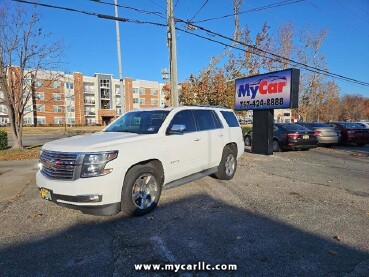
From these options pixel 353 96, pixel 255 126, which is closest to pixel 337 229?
pixel 255 126

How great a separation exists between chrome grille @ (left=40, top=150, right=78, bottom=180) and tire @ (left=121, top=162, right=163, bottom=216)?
2.74ft

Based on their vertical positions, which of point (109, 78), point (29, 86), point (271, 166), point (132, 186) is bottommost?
point (271, 166)

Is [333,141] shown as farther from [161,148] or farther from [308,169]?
[161,148]

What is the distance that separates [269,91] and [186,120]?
7139 mm

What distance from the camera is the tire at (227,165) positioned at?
719 cm

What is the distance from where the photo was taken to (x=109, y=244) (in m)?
3.85

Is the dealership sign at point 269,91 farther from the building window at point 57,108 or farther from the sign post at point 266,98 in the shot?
the building window at point 57,108

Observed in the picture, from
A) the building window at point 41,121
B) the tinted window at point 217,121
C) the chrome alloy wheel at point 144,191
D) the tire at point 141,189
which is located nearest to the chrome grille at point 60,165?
the tire at point 141,189

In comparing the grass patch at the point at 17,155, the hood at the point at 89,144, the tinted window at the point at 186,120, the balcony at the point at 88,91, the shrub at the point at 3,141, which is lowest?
the grass patch at the point at 17,155

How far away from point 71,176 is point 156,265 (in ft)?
6.19

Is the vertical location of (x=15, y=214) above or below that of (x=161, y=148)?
below

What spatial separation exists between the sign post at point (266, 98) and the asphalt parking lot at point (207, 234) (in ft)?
18.2

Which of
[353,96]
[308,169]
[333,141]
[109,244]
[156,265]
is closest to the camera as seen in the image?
[156,265]

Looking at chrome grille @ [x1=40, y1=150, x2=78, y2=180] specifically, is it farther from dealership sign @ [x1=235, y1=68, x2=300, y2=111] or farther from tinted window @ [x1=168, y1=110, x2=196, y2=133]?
dealership sign @ [x1=235, y1=68, x2=300, y2=111]
